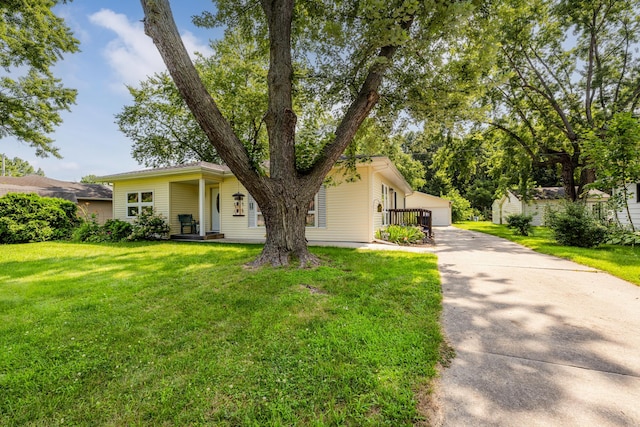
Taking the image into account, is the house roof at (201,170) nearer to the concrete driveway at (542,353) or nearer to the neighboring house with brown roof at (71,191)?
the concrete driveway at (542,353)

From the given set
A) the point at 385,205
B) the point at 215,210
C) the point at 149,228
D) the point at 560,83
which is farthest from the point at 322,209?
the point at 560,83

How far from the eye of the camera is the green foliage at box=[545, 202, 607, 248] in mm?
7992

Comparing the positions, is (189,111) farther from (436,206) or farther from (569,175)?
(569,175)

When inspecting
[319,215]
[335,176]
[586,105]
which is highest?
[586,105]

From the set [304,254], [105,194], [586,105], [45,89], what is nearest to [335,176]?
[304,254]

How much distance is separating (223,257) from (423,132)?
6380 mm

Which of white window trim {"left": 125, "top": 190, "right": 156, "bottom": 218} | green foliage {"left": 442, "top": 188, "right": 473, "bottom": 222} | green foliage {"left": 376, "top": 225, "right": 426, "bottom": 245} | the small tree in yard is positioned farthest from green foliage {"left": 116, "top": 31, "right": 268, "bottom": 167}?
green foliage {"left": 442, "top": 188, "right": 473, "bottom": 222}

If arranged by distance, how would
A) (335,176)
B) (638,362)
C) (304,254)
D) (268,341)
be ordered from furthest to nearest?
(335,176) < (304,254) < (268,341) < (638,362)

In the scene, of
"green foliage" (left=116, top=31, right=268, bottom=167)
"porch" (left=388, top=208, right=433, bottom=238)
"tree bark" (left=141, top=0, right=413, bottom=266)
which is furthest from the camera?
"green foliage" (left=116, top=31, right=268, bottom=167)

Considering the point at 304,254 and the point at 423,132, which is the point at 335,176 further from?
the point at 304,254

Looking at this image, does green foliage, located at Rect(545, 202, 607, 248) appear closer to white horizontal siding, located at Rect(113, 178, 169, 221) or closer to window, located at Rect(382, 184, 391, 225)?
window, located at Rect(382, 184, 391, 225)

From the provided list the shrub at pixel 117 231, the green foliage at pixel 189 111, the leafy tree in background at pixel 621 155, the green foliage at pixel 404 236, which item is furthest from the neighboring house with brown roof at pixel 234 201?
the leafy tree in background at pixel 621 155

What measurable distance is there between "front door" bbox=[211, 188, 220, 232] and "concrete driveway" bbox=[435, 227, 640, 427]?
1028 centimetres

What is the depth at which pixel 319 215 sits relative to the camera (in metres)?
9.59
